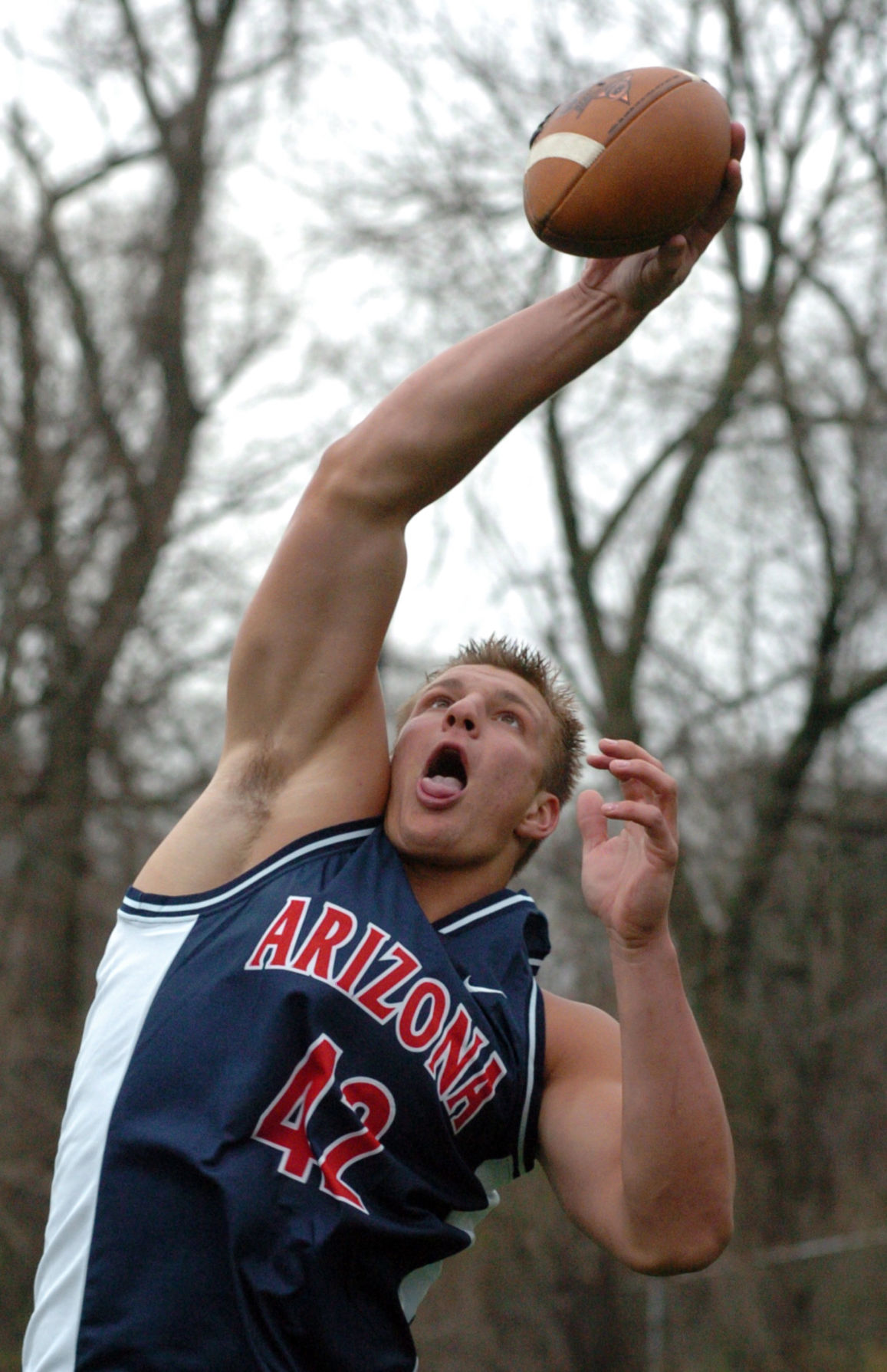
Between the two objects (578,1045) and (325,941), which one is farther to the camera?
(578,1045)

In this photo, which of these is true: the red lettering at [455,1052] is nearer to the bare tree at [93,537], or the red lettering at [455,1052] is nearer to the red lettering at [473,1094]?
the red lettering at [473,1094]

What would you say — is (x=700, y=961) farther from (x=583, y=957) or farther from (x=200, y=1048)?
(x=200, y=1048)

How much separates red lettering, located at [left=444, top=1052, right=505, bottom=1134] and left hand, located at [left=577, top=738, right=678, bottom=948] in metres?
0.33

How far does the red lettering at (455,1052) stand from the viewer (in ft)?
7.93

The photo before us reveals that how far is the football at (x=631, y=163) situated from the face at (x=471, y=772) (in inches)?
33.8

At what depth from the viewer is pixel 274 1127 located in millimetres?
2295

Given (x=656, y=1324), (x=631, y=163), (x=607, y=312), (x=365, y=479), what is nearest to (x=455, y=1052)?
(x=365, y=479)

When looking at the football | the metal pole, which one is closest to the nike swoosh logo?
the football

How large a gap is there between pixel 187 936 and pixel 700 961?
7.66 metres

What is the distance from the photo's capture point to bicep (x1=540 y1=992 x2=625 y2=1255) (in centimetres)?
251

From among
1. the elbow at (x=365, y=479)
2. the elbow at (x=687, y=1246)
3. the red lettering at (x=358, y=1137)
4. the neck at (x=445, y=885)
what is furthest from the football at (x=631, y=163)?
the elbow at (x=687, y=1246)

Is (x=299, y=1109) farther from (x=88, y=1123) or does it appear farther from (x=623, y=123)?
(x=623, y=123)

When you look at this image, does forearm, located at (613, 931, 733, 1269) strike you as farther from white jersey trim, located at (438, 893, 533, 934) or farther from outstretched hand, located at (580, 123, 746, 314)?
outstretched hand, located at (580, 123, 746, 314)

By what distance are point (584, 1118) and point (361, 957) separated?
1.72 feet
